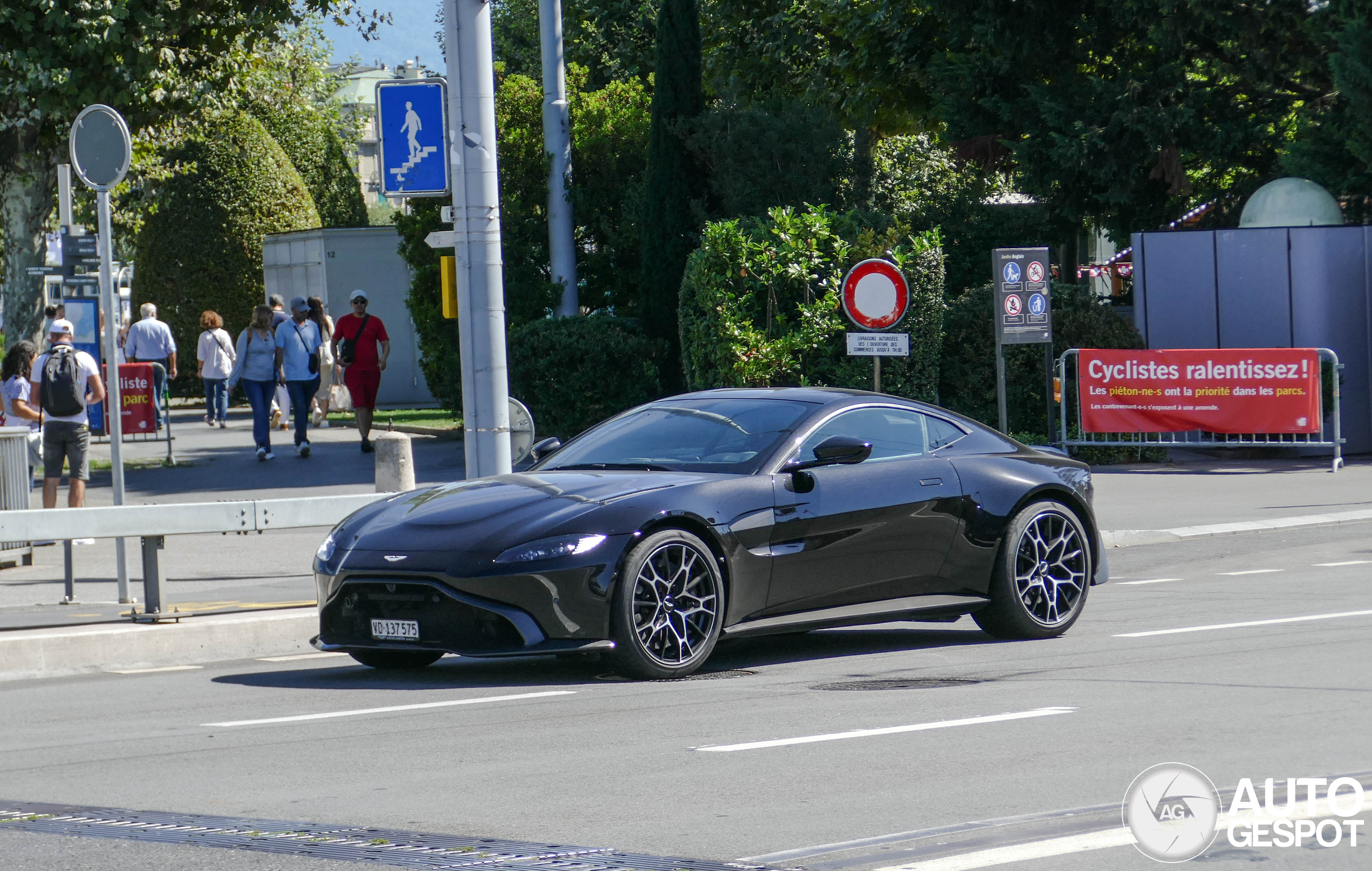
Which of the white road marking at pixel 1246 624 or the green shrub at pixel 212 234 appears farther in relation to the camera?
the green shrub at pixel 212 234

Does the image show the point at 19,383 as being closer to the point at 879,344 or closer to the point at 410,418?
the point at 879,344

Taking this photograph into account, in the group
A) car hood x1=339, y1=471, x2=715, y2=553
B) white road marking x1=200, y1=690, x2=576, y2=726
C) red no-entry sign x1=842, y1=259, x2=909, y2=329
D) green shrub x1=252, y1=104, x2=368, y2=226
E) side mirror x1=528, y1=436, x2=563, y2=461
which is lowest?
white road marking x1=200, y1=690, x2=576, y2=726

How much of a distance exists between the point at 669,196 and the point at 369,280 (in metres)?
10.1

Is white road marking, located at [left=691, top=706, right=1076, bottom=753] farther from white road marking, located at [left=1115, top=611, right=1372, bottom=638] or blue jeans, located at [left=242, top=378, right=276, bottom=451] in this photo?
blue jeans, located at [left=242, top=378, right=276, bottom=451]

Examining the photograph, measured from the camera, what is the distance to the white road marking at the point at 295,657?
9.77 metres

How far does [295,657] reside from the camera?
994 cm

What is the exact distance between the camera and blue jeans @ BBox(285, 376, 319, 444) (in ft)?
70.0

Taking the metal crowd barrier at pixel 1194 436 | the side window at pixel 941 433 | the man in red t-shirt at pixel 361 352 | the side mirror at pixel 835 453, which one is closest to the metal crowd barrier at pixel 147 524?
the side mirror at pixel 835 453

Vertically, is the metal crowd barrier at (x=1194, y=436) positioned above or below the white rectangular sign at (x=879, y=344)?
below

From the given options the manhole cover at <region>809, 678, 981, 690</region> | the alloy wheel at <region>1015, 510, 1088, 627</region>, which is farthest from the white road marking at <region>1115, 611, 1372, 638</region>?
the manhole cover at <region>809, 678, 981, 690</region>

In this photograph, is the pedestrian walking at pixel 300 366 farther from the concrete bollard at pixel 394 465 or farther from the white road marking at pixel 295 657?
the white road marking at pixel 295 657

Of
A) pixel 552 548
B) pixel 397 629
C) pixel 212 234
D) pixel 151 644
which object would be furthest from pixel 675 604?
pixel 212 234

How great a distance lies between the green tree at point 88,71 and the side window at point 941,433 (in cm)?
1492

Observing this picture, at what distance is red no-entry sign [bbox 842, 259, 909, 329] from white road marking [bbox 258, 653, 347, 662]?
684 centimetres
